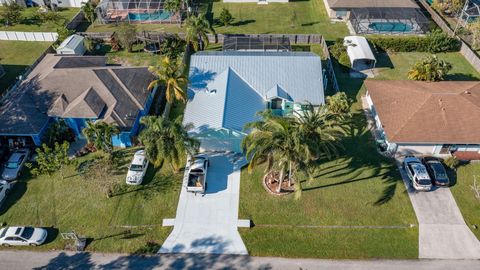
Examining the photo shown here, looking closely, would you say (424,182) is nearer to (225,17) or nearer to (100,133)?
(100,133)

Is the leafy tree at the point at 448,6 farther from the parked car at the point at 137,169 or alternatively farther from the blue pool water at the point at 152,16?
the parked car at the point at 137,169

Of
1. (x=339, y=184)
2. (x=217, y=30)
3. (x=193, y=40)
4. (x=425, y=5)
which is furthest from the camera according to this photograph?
(x=425, y=5)

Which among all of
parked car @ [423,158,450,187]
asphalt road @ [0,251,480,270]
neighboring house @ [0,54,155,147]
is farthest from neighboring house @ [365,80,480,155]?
neighboring house @ [0,54,155,147]

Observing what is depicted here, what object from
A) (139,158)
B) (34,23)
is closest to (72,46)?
(34,23)

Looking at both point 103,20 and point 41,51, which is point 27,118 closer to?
point 41,51

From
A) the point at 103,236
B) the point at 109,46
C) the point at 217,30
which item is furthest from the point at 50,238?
the point at 217,30

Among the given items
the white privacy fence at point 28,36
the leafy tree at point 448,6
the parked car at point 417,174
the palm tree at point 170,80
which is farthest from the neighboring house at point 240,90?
the leafy tree at point 448,6

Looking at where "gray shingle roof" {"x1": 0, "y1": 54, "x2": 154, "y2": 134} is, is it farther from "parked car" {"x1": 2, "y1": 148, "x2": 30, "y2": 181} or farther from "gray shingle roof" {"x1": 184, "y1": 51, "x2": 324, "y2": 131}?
"gray shingle roof" {"x1": 184, "y1": 51, "x2": 324, "y2": 131}
